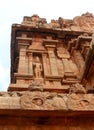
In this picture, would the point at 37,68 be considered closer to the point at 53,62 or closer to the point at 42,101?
the point at 53,62

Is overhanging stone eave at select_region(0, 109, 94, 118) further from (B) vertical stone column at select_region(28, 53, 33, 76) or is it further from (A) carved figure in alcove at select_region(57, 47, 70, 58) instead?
(A) carved figure in alcove at select_region(57, 47, 70, 58)

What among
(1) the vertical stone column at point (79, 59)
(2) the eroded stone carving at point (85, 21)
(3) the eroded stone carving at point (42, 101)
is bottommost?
(1) the vertical stone column at point (79, 59)

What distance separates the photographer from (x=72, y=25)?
15.7m

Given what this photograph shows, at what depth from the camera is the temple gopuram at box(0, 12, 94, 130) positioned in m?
4.97

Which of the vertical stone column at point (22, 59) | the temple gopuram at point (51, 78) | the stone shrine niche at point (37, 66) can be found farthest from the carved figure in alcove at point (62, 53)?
the vertical stone column at point (22, 59)

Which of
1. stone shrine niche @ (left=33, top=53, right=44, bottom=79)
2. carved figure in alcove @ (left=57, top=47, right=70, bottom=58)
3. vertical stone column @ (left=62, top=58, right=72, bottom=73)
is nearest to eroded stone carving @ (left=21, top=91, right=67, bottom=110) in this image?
stone shrine niche @ (left=33, top=53, right=44, bottom=79)

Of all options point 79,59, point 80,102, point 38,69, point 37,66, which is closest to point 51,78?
point 38,69

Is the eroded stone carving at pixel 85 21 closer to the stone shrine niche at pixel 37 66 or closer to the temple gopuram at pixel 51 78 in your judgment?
the temple gopuram at pixel 51 78

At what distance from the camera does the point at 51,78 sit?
1048cm

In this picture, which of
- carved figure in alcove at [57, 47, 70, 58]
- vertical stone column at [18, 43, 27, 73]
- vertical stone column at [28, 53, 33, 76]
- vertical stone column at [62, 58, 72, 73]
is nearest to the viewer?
vertical stone column at [28, 53, 33, 76]

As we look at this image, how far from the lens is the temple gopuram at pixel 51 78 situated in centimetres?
497

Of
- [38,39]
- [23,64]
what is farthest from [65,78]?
[38,39]

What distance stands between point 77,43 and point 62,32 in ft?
5.11

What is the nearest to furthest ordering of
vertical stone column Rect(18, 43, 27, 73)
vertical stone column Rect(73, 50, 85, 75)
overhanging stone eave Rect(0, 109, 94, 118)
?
overhanging stone eave Rect(0, 109, 94, 118), vertical stone column Rect(18, 43, 27, 73), vertical stone column Rect(73, 50, 85, 75)
